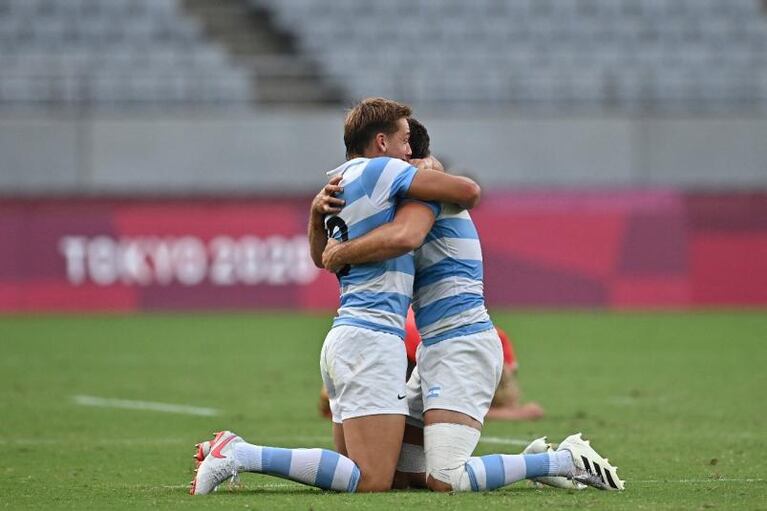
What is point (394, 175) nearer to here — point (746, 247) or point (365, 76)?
point (746, 247)

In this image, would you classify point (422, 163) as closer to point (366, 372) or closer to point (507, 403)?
point (366, 372)

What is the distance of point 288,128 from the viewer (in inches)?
978

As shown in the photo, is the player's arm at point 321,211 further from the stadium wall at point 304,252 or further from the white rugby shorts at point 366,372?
the stadium wall at point 304,252

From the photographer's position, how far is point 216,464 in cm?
668

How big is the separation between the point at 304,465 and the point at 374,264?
0.96m

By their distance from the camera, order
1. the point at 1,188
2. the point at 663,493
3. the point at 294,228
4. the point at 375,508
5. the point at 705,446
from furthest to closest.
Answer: the point at 1,188 < the point at 294,228 < the point at 705,446 < the point at 663,493 < the point at 375,508

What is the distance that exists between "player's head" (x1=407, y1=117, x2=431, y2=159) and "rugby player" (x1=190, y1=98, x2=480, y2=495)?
0.26 meters

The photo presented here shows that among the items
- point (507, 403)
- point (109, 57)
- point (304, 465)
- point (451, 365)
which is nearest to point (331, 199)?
point (451, 365)

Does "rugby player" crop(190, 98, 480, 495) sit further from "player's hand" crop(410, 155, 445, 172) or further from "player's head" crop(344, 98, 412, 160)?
"player's hand" crop(410, 155, 445, 172)

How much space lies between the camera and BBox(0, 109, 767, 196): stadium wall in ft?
80.3

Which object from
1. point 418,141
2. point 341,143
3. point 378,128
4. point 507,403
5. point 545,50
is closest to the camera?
point 378,128

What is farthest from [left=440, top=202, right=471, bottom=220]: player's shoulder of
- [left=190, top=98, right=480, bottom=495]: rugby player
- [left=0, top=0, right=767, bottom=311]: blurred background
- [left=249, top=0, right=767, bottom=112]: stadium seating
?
[left=249, top=0, right=767, bottom=112]: stadium seating

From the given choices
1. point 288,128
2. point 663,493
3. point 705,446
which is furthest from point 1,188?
point 663,493

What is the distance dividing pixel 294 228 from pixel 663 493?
15273 mm
